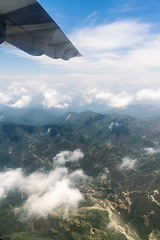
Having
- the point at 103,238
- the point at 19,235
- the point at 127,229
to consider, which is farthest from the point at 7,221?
the point at 127,229

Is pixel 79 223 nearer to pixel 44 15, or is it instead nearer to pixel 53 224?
pixel 53 224

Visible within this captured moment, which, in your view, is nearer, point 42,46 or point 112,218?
point 42,46

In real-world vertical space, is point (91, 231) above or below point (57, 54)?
below

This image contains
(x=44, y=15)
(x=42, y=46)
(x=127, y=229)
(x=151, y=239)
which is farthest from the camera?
(x=127, y=229)

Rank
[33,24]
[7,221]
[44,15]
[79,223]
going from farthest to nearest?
[7,221] → [79,223] → [33,24] → [44,15]

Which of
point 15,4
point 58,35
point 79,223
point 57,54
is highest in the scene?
point 57,54

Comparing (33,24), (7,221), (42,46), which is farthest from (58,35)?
(7,221)
